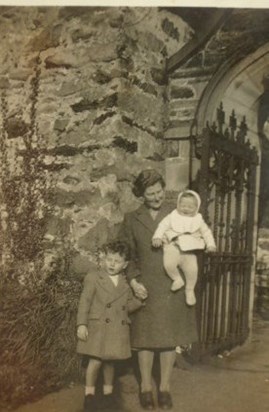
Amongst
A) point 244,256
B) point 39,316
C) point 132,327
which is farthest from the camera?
point 244,256

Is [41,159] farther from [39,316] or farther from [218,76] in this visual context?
[218,76]

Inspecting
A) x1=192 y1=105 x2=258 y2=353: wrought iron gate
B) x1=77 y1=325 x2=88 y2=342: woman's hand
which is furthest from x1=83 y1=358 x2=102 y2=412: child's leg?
x1=192 y1=105 x2=258 y2=353: wrought iron gate

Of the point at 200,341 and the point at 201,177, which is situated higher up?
the point at 201,177

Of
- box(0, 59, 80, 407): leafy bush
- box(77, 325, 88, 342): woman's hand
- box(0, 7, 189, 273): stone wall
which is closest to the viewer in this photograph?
box(77, 325, 88, 342): woman's hand

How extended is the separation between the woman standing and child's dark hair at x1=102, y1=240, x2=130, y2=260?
4 centimetres

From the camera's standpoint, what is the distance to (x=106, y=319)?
2539 mm

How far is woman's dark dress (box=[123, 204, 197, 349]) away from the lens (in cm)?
258

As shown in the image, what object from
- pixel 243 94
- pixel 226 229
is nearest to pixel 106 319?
pixel 226 229

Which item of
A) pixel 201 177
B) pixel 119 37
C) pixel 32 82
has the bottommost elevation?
pixel 201 177

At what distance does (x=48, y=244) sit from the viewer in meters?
3.20

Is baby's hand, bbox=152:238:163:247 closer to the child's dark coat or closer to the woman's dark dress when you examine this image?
the woman's dark dress

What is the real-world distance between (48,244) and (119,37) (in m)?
1.35

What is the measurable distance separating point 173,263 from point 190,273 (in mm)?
108

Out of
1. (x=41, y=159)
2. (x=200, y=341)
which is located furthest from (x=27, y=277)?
(x=200, y=341)
